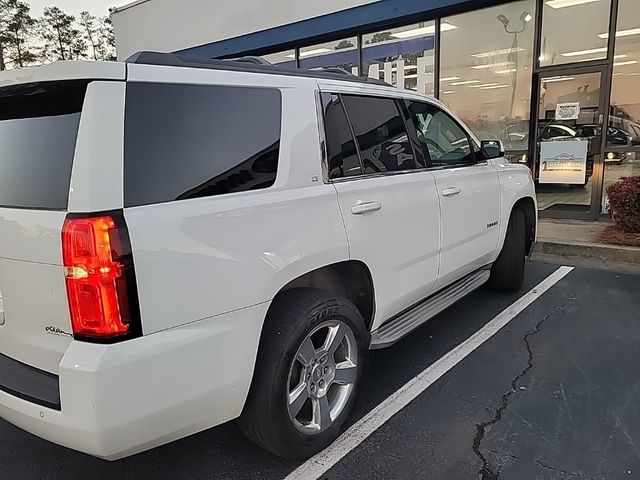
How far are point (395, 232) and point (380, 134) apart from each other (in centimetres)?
67

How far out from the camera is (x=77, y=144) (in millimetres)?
1996

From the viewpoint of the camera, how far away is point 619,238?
6945 millimetres

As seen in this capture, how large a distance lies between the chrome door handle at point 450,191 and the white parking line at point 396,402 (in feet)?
4.00

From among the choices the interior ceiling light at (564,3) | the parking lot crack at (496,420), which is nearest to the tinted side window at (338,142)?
the parking lot crack at (496,420)

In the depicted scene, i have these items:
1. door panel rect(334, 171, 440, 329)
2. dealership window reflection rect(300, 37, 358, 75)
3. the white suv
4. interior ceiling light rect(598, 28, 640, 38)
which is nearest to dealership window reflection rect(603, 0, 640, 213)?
interior ceiling light rect(598, 28, 640, 38)

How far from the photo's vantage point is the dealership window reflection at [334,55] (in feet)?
37.0

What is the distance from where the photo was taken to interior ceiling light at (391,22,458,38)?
9.89m

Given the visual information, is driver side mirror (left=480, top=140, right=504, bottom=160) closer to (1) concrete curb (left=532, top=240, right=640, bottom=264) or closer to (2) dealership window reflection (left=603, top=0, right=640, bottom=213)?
(1) concrete curb (left=532, top=240, right=640, bottom=264)

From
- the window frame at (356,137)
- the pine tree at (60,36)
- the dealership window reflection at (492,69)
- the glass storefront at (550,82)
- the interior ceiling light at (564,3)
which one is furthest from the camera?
the pine tree at (60,36)

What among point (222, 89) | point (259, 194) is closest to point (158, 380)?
point (259, 194)

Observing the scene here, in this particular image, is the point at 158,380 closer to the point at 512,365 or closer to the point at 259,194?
the point at 259,194

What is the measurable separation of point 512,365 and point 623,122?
6.25 meters

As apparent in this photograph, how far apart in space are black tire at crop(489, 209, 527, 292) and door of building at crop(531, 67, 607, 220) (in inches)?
167

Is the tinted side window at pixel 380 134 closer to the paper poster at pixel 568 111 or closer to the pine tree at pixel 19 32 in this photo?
the paper poster at pixel 568 111
